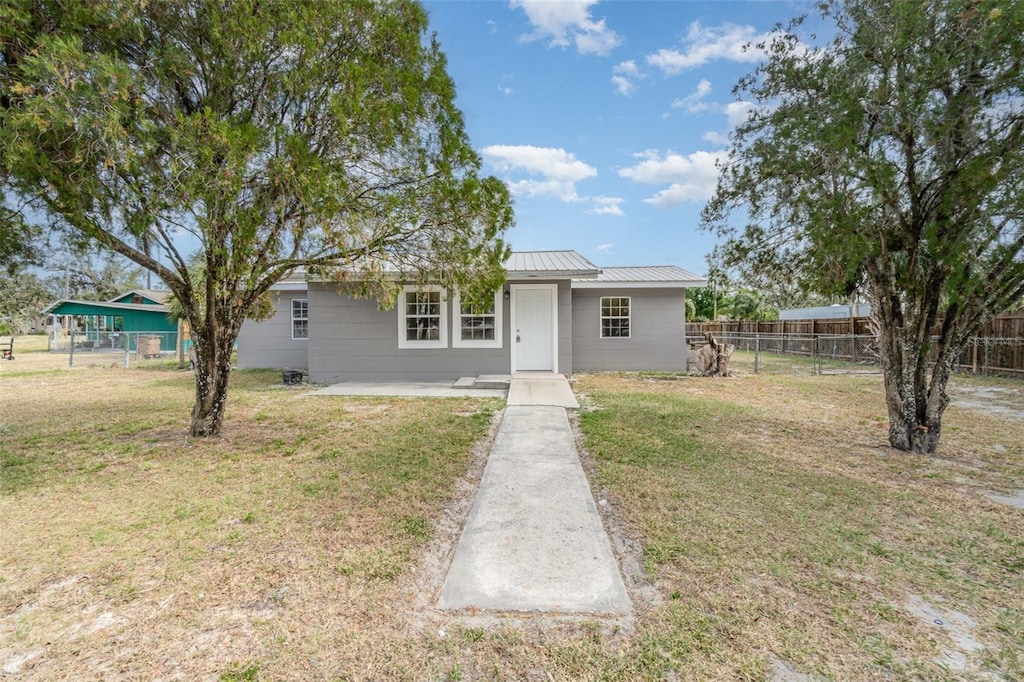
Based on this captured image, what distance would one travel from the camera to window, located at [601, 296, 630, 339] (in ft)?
41.5

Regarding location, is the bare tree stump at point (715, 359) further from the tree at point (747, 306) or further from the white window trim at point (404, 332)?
the tree at point (747, 306)

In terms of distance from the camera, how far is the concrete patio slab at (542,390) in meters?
7.71

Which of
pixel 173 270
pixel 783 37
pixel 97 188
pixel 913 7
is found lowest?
pixel 173 270

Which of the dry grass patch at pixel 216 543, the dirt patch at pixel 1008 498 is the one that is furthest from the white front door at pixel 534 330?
the dirt patch at pixel 1008 498

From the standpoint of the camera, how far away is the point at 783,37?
4914mm

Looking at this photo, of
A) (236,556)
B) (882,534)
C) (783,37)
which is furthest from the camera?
(783,37)

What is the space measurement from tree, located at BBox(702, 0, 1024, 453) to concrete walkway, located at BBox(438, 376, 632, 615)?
11.7 ft

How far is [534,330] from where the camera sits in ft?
35.9

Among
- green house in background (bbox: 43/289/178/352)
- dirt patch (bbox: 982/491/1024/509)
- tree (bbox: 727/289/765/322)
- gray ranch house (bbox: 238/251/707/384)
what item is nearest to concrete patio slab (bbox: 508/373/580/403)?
gray ranch house (bbox: 238/251/707/384)

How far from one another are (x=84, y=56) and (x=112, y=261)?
108 inches

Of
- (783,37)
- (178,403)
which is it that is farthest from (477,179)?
(178,403)

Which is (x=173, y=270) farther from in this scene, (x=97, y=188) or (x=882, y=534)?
(x=882, y=534)

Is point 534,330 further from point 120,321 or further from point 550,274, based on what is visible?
point 120,321

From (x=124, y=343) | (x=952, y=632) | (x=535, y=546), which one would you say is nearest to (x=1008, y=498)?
(x=952, y=632)
